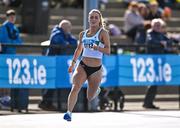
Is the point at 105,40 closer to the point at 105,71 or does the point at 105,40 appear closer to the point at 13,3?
the point at 105,71

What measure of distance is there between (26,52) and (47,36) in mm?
4336

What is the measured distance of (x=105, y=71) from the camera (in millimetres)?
16344

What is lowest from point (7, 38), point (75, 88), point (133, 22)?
point (75, 88)

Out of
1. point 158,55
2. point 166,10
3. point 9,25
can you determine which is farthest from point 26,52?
point 166,10

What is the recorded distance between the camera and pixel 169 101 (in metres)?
19.0

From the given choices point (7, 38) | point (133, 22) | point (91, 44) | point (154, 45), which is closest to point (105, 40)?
point (91, 44)

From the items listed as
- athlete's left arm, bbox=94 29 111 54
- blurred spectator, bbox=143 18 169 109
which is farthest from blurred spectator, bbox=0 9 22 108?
athlete's left arm, bbox=94 29 111 54

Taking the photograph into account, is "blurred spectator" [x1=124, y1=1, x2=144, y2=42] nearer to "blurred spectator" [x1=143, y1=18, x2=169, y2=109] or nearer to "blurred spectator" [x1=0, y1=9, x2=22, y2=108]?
"blurred spectator" [x1=143, y1=18, x2=169, y2=109]

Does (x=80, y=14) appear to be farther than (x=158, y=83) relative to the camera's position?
Yes

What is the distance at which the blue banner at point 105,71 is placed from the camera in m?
15.6

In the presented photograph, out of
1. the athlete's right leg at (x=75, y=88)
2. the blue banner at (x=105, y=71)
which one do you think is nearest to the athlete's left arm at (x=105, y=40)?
the athlete's right leg at (x=75, y=88)

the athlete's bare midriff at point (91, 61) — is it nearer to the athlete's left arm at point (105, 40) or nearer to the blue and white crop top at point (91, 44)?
the blue and white crop top at point (91, 44)

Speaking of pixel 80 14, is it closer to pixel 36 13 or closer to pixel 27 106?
pixel 36 13

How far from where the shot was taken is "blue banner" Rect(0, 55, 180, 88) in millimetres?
15562
